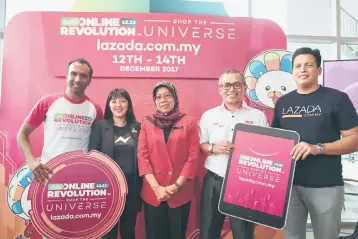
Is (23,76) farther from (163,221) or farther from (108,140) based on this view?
(163,221)

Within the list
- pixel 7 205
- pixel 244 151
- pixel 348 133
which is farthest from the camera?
pixel 7 205

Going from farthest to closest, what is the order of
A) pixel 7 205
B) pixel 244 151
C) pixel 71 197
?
pixel 7 205 → pixel 71 197 → pixel 244 151

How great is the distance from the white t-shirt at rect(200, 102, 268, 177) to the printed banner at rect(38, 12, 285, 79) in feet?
1.44

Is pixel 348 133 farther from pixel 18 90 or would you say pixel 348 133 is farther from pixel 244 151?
pixel 18 90

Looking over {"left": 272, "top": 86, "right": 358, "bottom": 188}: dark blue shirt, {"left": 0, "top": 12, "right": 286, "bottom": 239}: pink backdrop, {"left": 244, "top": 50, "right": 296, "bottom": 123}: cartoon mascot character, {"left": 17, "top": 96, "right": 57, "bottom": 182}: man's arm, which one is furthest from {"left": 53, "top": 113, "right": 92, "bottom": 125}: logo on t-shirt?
{"left": 272, "top": 86, "right": 358, "bottom": 188}: dark blue shirt

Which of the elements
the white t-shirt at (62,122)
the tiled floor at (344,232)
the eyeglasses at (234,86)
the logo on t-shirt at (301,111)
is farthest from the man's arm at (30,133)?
the tiled floor at (344,232)

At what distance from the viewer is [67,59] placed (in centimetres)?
226

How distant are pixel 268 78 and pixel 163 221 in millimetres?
1327

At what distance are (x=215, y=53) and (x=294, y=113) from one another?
2.66 feet

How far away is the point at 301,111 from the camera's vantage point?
6.03ft

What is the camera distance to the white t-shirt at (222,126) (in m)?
2.03

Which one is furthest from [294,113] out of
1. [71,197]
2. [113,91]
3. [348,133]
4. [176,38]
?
[71,197]

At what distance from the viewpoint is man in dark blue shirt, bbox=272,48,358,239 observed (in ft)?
5.79

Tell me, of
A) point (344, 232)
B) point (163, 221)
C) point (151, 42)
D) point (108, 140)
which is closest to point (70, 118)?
point (108, 140)
